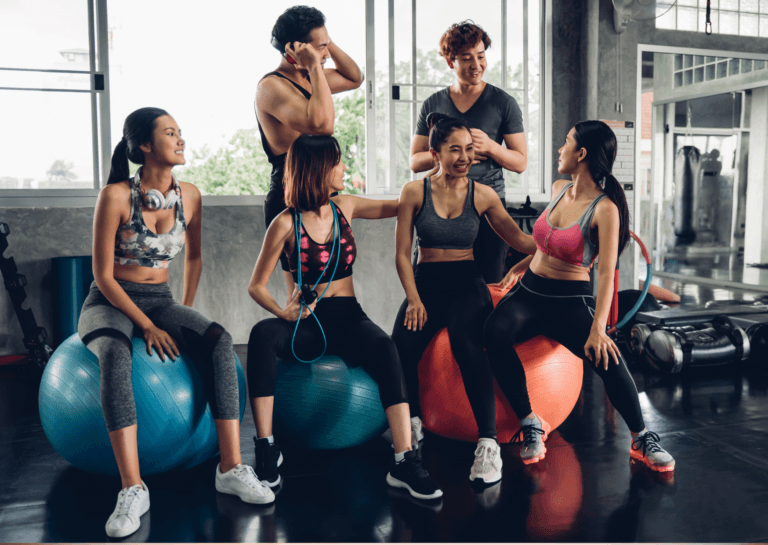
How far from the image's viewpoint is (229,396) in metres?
2.05

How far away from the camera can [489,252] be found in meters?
2.70

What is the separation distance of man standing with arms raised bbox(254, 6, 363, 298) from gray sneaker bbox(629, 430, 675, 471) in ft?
4.92

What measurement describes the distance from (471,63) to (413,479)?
5.51 ft

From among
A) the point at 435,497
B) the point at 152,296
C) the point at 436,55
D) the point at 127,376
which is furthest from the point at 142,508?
the point at 436,55

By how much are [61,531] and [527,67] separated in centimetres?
463

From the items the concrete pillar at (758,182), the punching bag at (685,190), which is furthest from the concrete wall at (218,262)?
the punching bag at (685,190)

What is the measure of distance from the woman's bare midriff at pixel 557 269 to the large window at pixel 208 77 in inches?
97.7

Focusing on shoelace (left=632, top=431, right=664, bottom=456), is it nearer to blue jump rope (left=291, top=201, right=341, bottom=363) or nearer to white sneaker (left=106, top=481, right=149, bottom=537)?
blue jump rope (left=291, top=201, right=341, bottom=363)

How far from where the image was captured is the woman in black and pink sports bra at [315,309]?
213 centimetres

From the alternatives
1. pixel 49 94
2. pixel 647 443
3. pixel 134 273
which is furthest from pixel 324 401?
pixel 49 94

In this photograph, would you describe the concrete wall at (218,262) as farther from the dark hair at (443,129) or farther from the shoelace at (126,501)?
the shoelace at (126,501)

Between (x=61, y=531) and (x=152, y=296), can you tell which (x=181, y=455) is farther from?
(x=152, y=296)

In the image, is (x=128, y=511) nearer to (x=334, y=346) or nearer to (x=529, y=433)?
(x=334, y=346)

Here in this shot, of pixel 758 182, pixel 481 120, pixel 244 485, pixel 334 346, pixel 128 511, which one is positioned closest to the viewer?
pixel 128 511
